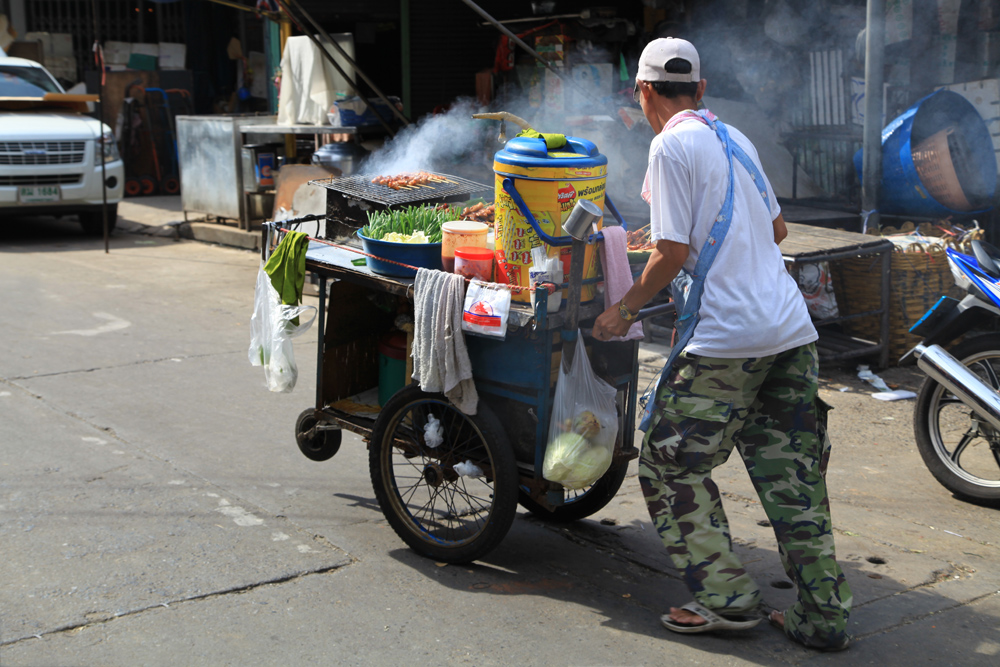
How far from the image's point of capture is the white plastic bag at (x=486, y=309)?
3.17m

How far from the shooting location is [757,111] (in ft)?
28.2

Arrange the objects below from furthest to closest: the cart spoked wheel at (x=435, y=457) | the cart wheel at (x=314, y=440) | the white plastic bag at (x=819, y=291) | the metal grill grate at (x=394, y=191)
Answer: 1. the white plastic bag at (x=819, y=291)
2. the cart wheel at (x=314, y=440)
3. the metal grill grate at (x=394, y=191)
4. the cart spoked wheel at (x=435, y=457)

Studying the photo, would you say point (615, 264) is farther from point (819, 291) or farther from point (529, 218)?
point (819, 291)

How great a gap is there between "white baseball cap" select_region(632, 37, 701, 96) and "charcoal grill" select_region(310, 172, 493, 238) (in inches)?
53.2

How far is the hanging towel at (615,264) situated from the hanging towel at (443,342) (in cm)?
51

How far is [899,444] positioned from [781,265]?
8.36 feet

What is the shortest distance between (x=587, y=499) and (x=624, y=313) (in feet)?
3.77

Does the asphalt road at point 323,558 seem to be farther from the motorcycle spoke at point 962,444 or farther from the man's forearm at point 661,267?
the man's forearm at point 661,267

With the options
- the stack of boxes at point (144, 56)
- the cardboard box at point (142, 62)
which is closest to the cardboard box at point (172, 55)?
the stack of boxes at point (144, 56)

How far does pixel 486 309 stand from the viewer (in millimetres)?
3201

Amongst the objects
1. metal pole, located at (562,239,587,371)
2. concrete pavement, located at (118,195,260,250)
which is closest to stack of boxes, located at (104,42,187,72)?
concrete pavement, located at (118,195,260,250)

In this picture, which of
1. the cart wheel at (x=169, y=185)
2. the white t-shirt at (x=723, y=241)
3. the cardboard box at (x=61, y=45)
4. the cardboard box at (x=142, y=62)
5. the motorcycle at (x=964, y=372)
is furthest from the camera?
the cardboard box at (x=142, y=62)

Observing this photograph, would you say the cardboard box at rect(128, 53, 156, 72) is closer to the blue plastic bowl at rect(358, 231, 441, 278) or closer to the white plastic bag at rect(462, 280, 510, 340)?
the blue plastic bowl at rect(358, 231, 441, 278)

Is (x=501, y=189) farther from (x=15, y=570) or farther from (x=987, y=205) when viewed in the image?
(x=987, y=205)
